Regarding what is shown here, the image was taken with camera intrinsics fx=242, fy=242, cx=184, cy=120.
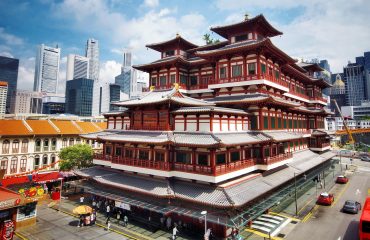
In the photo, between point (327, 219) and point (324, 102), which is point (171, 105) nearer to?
point (327, 219)

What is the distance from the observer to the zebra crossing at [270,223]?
2667cm

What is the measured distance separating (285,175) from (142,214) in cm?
2013

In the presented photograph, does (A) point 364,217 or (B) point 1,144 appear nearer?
(A) point 364,217

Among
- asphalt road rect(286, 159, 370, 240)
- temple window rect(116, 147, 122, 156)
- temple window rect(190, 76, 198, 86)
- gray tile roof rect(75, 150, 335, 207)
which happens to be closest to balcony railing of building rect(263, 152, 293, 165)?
gray tile roof rect(75, 150, 335, 207)

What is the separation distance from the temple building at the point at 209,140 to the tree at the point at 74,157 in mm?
8265

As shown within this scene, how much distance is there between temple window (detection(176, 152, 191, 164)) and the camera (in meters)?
27.3

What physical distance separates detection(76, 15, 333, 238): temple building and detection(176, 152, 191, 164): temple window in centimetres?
12

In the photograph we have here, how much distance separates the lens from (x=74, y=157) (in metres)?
45.4

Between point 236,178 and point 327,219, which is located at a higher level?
point 236,178

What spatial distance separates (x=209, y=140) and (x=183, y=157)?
4.51m

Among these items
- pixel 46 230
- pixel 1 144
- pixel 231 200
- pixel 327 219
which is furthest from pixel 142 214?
pixel 1 144

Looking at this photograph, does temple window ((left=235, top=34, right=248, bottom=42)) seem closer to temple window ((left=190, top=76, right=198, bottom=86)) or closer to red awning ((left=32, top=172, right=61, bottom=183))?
temple window ((left=190, top=76, right=198, bottom=86))

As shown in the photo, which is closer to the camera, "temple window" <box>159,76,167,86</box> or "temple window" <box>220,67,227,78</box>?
"temple window" <box>220,67,227,78</box>

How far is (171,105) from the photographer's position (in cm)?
3000
